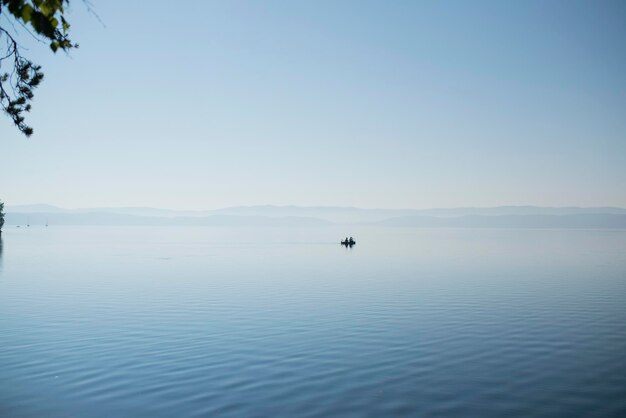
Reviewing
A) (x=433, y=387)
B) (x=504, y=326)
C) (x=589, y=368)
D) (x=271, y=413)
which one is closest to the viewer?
(x=271, y=413)

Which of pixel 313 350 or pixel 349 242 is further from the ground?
pixel 349 242

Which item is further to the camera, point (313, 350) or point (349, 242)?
point (349, 242)

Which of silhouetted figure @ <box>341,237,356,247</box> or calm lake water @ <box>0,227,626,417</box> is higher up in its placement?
silhouetted figure @ <box>341,237,356,247</box>

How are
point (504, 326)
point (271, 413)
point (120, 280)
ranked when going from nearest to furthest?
1. point (271, 413)
2. point (504, 326)
3. point (120, 280)

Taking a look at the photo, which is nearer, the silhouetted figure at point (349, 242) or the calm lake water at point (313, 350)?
the calm lake water at point (313, 350)

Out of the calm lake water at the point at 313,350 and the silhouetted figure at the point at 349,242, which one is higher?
the silhouetted figure at the point at 349,242

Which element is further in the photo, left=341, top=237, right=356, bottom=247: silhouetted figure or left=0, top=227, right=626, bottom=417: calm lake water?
left=341, top=237, right=356, bottom=247: silhouetted figure

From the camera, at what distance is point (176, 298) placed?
155 ft

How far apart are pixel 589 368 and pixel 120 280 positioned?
179 feet

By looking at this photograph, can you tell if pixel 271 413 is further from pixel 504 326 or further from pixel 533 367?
pixel 504 326

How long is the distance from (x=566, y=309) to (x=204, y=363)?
31620mm

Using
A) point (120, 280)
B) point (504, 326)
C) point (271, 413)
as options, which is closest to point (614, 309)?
point (504, 326)

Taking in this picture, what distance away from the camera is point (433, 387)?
20203 mm

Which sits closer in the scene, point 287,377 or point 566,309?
point 287,377
